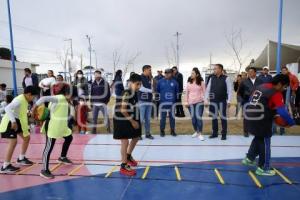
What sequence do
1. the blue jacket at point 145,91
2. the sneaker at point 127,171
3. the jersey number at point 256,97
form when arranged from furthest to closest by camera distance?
the blue jacket at point 145,91 → the sneaker at point 127,171 → the jersey number at point 256,97

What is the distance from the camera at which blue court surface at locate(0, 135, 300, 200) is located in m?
4.26

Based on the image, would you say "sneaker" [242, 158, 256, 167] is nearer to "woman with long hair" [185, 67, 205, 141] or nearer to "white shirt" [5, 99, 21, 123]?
"woman with long hair" [185, 67, 205, 141]

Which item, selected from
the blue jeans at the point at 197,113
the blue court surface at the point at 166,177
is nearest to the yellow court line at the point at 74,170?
the blue court surface at the point at 166,177

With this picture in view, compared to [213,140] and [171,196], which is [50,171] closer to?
[171,196]

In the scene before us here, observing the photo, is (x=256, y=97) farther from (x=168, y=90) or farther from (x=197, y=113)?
(x=168, y=90)

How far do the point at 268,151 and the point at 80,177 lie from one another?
3.16m

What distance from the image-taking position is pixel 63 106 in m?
5.27

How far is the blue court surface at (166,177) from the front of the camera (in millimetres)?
4258

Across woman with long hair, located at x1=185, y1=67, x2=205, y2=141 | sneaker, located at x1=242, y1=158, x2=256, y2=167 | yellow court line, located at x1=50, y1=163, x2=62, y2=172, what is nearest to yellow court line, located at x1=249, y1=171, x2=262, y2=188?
sneaker, located at x1=242, y1=158, x2=256, y2=167

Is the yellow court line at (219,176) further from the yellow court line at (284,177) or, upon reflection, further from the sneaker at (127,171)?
the sneaker at (127,171)

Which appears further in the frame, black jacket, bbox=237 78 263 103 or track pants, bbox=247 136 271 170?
black jacket, bbox=237 78 263 103

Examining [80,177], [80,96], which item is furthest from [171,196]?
[80,96]

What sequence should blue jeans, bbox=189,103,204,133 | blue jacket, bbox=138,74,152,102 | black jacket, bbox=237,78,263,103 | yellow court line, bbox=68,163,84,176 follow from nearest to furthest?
yellow court line, bbox=68,163,84,176, black jacket, bbox=237,78,263,103, blue jeans, bbox=189,103,204,133, blue jacket, bbox=138,74,152,102

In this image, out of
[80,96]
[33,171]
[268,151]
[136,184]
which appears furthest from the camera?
[80,96]
